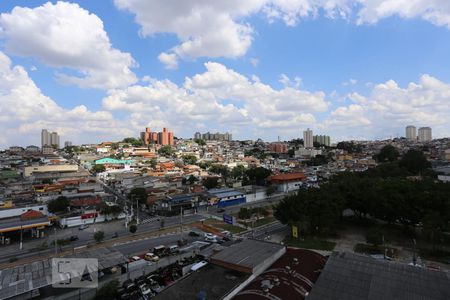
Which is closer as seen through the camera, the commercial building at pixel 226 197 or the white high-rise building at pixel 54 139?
the commercial building at pixel 226 197

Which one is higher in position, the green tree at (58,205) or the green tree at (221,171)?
the green tree at (221,171)

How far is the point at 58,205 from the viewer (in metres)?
43.9

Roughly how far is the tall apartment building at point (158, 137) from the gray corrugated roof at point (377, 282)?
508 feet

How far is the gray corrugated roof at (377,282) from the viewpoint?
1562cm

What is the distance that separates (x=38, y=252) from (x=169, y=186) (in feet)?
108

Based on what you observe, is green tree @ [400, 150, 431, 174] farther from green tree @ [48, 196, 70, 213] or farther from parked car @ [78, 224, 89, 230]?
green tree @ [48, 196, 70, 213]

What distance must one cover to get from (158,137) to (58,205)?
12825 centimetres

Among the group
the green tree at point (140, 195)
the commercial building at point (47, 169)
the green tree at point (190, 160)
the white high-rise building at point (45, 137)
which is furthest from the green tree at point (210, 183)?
the white high-rise building at point (45, 137)

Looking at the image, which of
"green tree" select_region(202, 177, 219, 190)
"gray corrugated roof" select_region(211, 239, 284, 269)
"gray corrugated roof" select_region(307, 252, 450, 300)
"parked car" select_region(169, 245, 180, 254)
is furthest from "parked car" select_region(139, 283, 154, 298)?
"green tree" select_region(202, 177, 219, 190)

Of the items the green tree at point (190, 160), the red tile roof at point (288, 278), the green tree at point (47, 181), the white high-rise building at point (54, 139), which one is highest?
the white high-rise building at point (54, 139)

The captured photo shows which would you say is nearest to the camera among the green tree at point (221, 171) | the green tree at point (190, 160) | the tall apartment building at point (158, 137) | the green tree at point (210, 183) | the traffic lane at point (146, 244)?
the traffic lane at point (146, 244)

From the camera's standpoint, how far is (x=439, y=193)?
97.8 feet

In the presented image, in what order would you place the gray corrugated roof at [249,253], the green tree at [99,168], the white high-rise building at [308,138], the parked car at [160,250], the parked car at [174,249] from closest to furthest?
the gray corrugated roof at [249,253] < the parked car at [160,250] < the parked car at [174,249] < the green tree at [99,168] < the white high-rise building at [308,138]

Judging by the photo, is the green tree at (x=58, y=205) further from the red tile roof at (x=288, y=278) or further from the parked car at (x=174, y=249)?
the red tile roof at (x=288, y=278)
